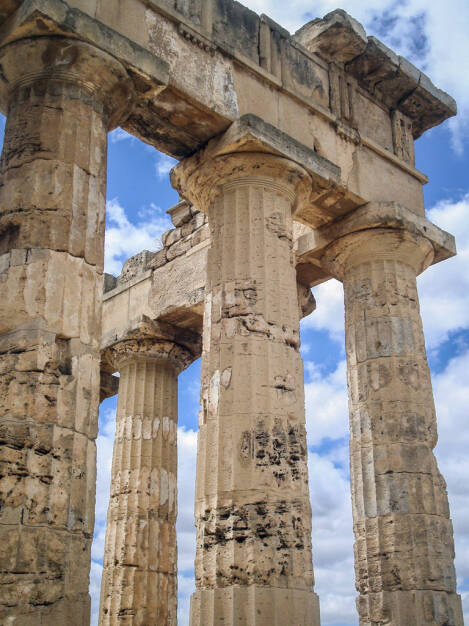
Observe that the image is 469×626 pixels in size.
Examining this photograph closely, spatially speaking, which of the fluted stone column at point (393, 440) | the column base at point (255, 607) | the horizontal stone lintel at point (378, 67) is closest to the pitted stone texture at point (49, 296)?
the column base at point (255, 607)

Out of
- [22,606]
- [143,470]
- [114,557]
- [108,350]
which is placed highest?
[108,350]

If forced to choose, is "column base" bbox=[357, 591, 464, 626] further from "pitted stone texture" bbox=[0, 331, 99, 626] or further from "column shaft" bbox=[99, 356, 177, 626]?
"pitted stone texture" bbox=[0, 331, 99, 626]

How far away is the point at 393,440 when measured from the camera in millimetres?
12977

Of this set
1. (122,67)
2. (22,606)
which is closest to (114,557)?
(22,606)

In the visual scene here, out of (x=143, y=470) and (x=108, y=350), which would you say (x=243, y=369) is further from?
(x=108, y=350)

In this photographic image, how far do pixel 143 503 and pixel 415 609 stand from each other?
20.3 feet

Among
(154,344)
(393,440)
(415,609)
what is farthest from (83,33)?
(415,609)

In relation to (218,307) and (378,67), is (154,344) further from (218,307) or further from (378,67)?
(378,67)

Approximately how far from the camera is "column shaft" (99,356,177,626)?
1505cm

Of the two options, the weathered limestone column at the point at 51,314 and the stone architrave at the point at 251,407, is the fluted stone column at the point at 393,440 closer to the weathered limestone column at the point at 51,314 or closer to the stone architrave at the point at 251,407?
the stone architrave at the point at 251,407

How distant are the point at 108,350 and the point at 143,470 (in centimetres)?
290

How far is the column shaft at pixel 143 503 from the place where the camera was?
1505 cm

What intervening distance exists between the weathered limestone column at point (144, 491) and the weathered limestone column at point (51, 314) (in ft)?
24.4

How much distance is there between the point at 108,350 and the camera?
17609 millimetres
